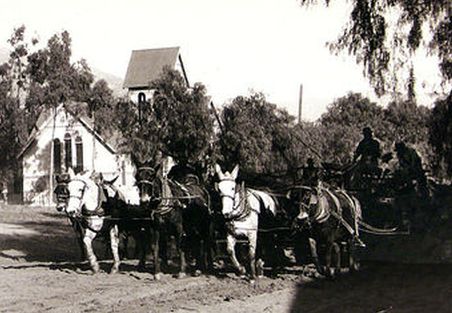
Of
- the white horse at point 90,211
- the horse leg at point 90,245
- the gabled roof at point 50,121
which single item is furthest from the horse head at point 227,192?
the gabled roof at point 50,121

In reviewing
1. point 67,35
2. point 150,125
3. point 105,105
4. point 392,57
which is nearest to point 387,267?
point 392,57

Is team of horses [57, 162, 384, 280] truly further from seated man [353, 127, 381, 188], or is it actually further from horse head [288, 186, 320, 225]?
seated man [353, 127, 381, 188]

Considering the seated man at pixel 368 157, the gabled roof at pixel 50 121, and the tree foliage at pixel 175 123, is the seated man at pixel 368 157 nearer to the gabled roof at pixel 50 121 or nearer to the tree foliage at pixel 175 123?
the tree foliage at pixel 175 123

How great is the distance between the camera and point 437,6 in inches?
558

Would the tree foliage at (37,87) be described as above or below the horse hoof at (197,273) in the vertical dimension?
above

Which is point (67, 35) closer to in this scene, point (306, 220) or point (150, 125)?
point (150, 125)

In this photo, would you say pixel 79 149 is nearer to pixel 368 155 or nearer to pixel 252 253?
pixel 368 155

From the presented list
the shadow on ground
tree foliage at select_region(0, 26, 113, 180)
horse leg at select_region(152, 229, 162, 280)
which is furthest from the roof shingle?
the shadow on ground

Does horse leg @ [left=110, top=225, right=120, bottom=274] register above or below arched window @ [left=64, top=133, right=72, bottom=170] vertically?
below

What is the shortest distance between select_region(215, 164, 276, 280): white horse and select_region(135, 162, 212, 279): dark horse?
1.15m

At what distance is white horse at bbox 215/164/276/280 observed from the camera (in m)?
12.2

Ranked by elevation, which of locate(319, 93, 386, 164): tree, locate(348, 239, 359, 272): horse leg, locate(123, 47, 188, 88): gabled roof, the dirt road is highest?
locate(123, 47, 188, 88): gabled roof

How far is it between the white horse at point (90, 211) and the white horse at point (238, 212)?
111 inches

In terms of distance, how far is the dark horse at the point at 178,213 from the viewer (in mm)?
12625
